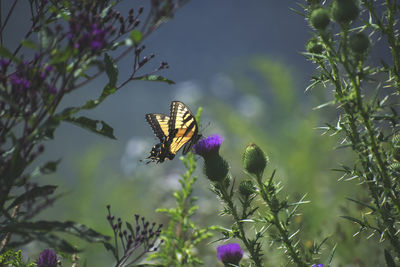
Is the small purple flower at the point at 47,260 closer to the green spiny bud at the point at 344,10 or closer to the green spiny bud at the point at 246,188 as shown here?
the green spiny bud at the point at 246,188

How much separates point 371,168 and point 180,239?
54 centimetres

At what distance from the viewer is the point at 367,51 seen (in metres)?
0.66

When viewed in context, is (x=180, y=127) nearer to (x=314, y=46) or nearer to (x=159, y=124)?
(x=159, y=124)

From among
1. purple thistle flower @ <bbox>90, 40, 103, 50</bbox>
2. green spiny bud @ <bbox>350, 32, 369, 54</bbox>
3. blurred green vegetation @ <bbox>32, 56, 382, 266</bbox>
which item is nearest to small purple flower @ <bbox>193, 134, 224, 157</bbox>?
green spiny bud @ <bbox>350, 32, 369, 54</bbox>

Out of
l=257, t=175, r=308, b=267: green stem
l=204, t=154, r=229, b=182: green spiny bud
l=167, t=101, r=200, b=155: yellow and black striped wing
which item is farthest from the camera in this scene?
l=167, t=101, r=200, b=155: yellow and black striped wing

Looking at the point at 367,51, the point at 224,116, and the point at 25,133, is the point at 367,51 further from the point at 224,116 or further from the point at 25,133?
the point at 224,116

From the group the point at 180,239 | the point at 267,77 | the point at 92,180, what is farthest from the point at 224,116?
the point at 180,239

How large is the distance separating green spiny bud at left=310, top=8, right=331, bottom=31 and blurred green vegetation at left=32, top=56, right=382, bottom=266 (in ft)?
3.46

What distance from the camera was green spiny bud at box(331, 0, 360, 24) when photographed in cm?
66

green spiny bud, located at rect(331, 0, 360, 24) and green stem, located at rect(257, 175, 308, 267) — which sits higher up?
green spiny bud, located at rect(331, 0, 360, 24)

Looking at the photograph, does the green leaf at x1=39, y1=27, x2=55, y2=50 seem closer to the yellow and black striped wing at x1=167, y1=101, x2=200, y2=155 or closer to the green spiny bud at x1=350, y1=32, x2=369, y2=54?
the green spiny bud at x1=350, y1=32, x2=369, y2=54

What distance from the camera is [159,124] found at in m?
1.66

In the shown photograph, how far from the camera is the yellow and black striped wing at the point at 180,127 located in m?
1.51

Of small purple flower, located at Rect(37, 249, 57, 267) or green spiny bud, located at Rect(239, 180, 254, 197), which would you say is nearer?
small purple flower, located at Rect(37, 249, 57, 267)
